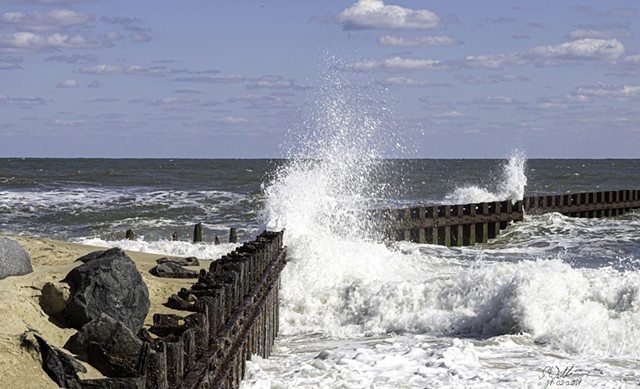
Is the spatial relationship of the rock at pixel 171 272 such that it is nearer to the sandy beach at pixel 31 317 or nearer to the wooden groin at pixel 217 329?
the sandy beach at pixel 31 317

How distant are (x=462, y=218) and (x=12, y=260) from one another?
15.3 meters

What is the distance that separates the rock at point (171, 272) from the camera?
10.4m

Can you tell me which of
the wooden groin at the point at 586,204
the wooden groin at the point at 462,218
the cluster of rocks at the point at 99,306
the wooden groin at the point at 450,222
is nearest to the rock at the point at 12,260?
the cluster of rocks at the point at 99,306

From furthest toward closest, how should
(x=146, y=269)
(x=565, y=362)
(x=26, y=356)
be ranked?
(x=146, y=269), (x=565, y=362), (x=26, y=356)

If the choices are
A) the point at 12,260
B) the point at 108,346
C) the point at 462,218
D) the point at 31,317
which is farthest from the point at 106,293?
the point at 462,218

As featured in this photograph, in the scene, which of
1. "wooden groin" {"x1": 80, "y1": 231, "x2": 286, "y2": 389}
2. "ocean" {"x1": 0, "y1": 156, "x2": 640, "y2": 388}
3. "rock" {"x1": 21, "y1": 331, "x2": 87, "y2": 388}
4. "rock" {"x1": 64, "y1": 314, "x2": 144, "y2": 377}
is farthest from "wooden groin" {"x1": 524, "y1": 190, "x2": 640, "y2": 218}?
"rock" {"x1": 21, "y1": 331, "x2": 87, "y2": 388}

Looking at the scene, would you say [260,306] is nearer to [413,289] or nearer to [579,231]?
[413,289]

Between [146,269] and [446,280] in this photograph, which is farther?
[446,280]

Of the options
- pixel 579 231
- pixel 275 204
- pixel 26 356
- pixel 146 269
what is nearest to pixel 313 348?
pixel 146 269

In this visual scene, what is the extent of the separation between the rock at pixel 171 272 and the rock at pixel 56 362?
3.75 m

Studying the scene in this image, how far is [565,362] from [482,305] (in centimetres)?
218

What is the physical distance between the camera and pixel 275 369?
8.52 meters

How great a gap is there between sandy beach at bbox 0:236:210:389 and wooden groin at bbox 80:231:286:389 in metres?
0.70

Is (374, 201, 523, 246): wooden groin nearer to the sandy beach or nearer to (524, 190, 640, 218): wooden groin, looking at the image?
(524, 190, 640, 218): wooden groin
